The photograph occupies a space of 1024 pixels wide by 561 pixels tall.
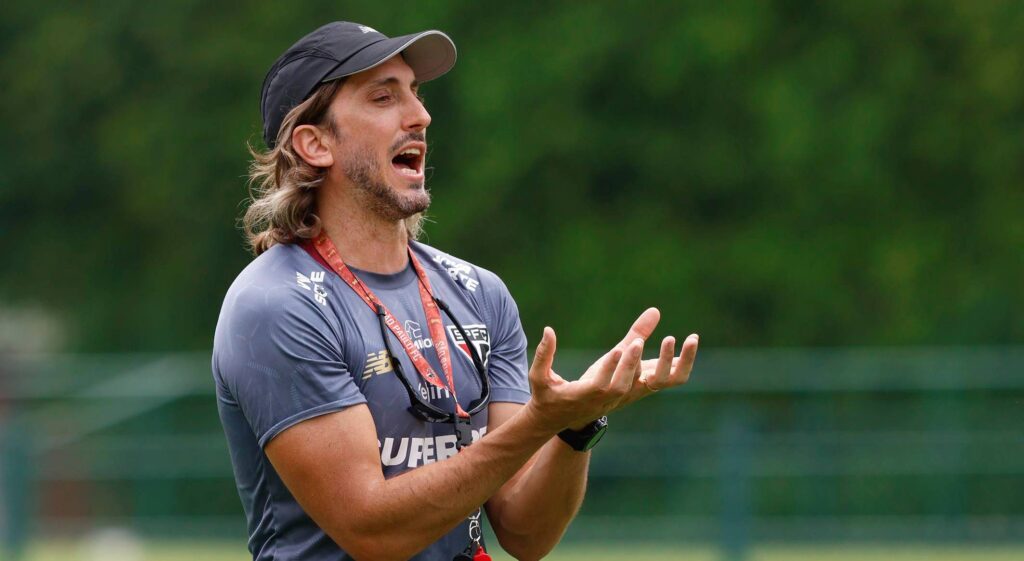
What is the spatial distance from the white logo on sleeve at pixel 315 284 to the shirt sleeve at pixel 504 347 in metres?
0.51

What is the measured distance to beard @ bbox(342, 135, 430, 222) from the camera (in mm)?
4043

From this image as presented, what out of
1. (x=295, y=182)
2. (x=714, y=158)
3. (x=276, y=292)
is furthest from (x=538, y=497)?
(x=714, y=158)

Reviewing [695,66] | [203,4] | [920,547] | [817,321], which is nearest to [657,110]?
[695,66]

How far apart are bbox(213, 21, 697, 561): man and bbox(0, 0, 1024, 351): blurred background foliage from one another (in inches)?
566

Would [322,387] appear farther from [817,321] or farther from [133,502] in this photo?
[817,321]

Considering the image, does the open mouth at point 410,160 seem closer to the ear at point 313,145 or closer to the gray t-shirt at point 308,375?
the ear at point 313,145

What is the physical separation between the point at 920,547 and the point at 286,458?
10388 mm

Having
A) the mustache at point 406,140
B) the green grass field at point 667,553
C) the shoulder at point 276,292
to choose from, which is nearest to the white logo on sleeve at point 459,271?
the mustache at point 406,140

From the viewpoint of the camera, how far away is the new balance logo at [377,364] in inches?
150

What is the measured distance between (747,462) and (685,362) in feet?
30.3

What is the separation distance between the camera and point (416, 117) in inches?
162

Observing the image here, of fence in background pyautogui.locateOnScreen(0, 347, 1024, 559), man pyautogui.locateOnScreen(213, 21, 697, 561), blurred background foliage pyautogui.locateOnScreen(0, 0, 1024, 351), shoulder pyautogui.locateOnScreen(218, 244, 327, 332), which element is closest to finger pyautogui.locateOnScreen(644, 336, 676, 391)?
man pyautogui.locateOnScreen(213, 21, 697, 561)

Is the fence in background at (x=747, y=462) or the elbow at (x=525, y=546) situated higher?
the elbow at (x=525, y=546)

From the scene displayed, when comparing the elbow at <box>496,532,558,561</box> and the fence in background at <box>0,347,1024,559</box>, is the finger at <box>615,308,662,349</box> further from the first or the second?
the fence in background at <box>0,347,1024,559</box>
